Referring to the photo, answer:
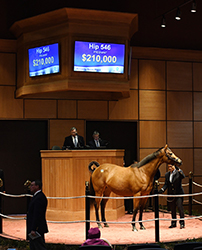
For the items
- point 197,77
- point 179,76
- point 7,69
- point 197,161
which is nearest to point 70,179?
point 7,69

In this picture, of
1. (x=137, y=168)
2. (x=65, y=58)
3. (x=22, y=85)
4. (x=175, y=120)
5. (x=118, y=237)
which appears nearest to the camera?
(x=118, y=237)

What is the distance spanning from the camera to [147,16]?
39.9ft

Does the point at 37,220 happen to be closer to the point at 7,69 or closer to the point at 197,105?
the point at 7,69

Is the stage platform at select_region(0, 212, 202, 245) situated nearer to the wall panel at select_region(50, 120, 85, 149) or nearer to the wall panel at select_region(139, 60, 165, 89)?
the wall panel at select_region(50, 120, 85, 149)

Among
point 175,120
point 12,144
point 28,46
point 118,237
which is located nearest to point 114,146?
point 175,120

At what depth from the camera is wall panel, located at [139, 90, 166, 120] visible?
13.1m

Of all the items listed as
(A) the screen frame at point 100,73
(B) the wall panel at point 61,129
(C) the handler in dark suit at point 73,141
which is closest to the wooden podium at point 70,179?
(C) the handler in dark suit at point 73,141

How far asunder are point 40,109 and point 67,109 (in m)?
0.78

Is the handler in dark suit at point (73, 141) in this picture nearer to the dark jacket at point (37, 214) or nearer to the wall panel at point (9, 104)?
the wall panel at point (9, 104)

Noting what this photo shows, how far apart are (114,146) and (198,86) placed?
3343mm

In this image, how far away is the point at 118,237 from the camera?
330 inches

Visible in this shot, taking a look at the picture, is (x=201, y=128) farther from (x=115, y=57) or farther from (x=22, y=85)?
(x=22, y=85)

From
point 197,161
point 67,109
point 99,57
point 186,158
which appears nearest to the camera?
point 99,57

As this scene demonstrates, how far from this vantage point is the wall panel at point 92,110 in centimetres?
1254
